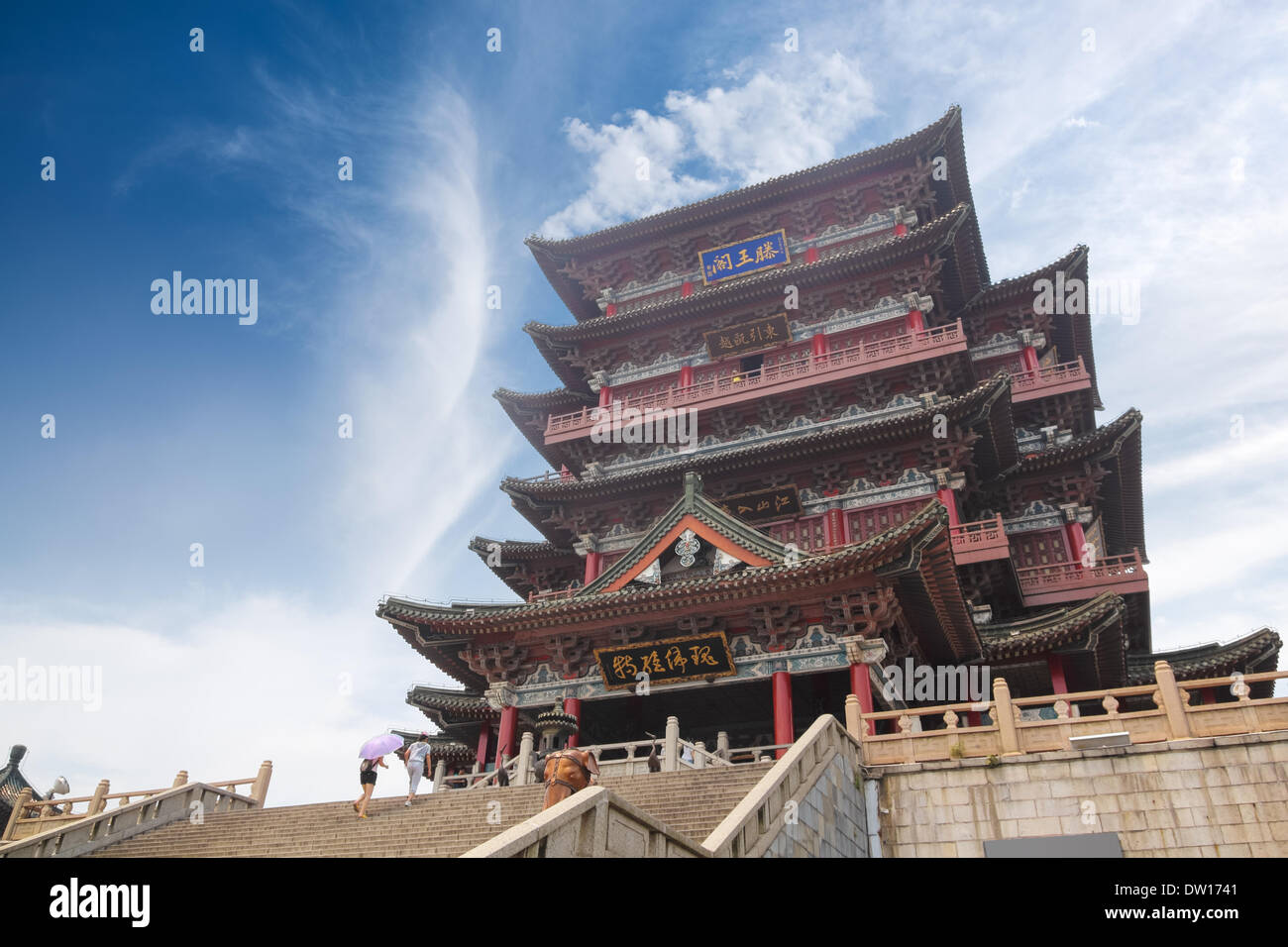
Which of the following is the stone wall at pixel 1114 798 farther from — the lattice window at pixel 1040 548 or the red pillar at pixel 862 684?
the lattice window at pixel 1040 548

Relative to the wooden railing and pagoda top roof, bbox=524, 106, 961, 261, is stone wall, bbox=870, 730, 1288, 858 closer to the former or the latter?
the wooden railing

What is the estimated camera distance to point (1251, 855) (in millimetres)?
10391

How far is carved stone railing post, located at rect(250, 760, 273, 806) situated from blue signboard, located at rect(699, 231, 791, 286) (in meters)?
20.3

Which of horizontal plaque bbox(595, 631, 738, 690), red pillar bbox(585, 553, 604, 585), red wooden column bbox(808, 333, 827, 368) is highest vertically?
red wooden column bbox(808, 333, 827, 368)

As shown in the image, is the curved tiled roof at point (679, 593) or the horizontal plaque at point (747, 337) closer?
the curved tiled roof at point (679, 593)

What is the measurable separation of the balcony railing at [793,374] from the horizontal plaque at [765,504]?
3.19 meters

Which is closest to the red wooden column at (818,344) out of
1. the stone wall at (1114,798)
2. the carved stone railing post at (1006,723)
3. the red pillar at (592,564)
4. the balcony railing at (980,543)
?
the balcony railing at (980,543)

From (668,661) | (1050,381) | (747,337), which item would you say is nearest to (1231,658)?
(1050,381)

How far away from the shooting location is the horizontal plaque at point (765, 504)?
24016 mm

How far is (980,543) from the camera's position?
69.8ft

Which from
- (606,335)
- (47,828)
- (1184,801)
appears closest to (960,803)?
(1184,801)

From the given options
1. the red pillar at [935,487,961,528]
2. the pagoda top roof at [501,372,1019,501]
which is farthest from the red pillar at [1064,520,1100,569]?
the red pillar at [935,487,961,528]

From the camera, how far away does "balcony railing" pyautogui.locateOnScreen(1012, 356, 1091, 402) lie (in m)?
25.6
